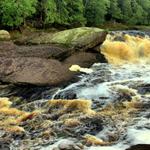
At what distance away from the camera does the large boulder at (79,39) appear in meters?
31.8

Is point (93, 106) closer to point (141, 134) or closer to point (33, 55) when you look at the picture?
point (141, 134)

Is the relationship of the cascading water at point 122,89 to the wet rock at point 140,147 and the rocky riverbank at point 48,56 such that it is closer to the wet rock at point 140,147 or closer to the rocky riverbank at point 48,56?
the wet rock at point 140,147

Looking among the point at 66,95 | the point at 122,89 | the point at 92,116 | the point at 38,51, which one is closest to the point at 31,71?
the point at 66,95

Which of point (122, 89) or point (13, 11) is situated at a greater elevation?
point (122, 89)

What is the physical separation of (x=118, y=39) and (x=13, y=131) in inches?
813

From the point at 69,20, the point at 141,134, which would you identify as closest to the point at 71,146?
the point at 141,134

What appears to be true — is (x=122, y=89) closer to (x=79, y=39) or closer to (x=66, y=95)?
(x=66, y=95)

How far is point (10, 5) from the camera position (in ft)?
160

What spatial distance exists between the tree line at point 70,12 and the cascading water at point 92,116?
80.0ft

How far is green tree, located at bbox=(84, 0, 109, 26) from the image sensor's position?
68.8 meters

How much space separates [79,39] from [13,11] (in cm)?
1986

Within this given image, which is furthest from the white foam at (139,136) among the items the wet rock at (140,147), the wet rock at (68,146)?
the wet rock at (68,146)

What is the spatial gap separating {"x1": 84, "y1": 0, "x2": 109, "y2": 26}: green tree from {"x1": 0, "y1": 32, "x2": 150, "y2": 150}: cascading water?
41.5 m

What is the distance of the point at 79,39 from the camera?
1267 inches
